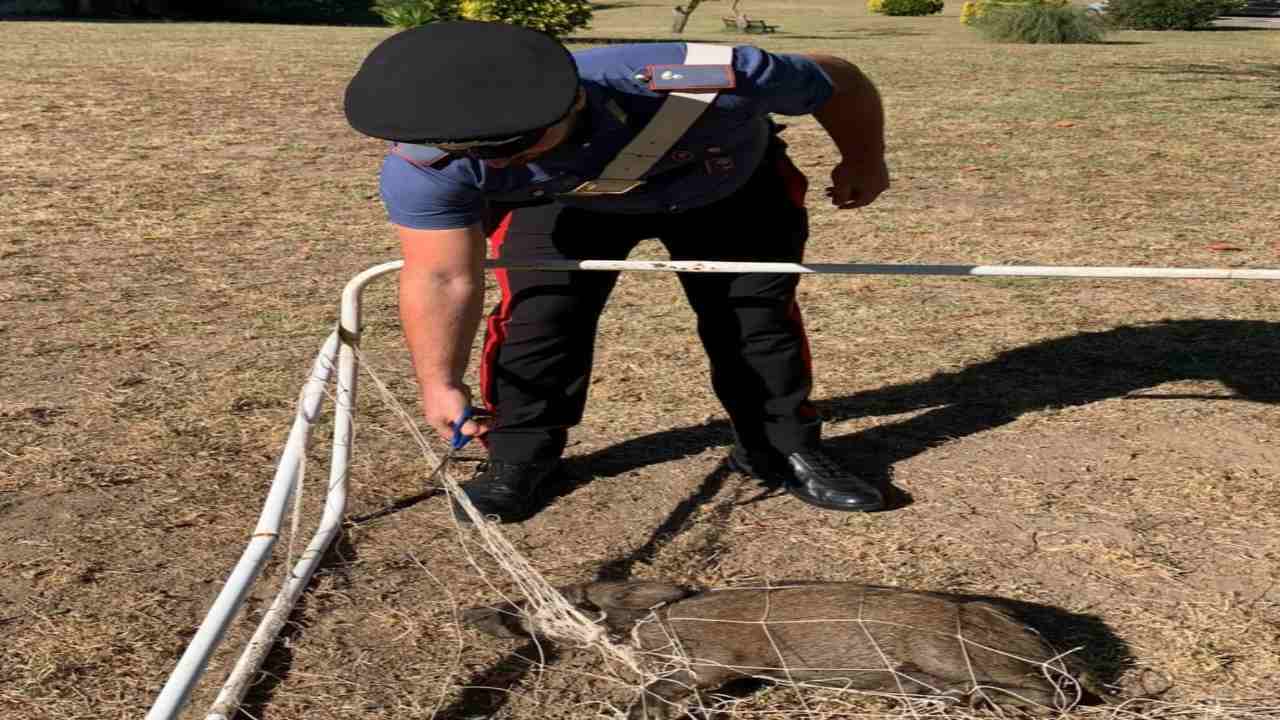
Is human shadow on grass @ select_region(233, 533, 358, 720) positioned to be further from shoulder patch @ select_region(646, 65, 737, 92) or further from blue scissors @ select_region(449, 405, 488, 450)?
shoulder patch @ select_region(646, 65, 737, 92)

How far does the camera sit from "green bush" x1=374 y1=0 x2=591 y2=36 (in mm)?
18750

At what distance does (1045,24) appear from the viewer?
21406 millimetres

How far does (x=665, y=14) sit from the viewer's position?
36438 mm

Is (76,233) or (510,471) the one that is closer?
(510,471)

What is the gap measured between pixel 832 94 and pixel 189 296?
145 inches

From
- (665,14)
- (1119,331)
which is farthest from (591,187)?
(665,14)

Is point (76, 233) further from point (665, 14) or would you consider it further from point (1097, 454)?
point (665, 14)

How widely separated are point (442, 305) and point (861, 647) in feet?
3.97

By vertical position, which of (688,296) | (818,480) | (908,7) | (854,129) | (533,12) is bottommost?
(908,7)

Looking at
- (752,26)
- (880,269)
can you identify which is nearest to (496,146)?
(880,269)

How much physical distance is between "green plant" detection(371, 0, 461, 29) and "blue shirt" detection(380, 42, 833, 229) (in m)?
16.5

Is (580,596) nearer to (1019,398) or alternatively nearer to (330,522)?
(330,522)

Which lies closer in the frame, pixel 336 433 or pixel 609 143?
pixel 609 143

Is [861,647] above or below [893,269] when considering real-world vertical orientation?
below
